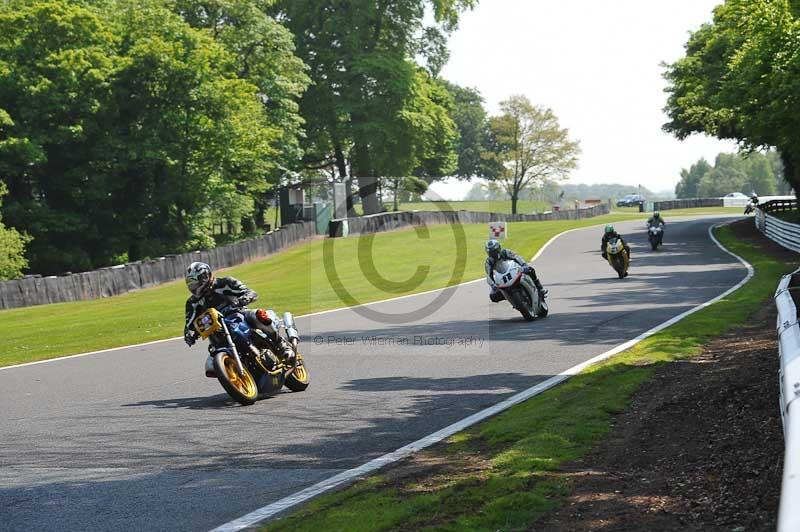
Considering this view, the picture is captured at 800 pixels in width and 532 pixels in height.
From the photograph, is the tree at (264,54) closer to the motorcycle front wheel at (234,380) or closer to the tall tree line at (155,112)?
the tall tree line at (155,112)

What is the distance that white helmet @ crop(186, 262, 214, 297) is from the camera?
35.9 ft

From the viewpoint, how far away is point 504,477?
22.0 ft

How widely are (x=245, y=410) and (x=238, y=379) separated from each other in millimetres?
415

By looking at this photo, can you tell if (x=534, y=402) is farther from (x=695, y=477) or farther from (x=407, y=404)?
(x=695, y=477)

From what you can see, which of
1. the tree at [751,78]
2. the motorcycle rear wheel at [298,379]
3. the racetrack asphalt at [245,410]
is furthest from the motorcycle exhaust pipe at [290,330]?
the tree at [751,78]

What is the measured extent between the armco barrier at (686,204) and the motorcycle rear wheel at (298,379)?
84.3 m

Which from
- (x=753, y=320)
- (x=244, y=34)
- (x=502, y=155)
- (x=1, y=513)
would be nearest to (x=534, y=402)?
(x=1, y=513)

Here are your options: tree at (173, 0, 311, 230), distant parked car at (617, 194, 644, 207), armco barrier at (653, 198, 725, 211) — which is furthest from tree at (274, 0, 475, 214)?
distant parked car at (617, 194, 644, 207)

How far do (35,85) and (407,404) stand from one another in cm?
3867

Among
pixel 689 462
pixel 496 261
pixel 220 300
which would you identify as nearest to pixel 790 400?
→ pixel 689 462

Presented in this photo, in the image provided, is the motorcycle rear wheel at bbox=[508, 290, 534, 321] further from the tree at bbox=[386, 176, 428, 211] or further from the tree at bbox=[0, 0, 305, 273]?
the tree at bbox=[386, 176, 428, 211]

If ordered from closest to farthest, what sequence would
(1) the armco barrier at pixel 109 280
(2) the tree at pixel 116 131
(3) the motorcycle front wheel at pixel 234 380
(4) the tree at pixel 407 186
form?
(3) the motorcycle front wheel at pixel 234 380 → (1) the armco barrier at pixel 109 280 → (2) the tree at pixel 116 131 → (4) the tree at pixel 407 186

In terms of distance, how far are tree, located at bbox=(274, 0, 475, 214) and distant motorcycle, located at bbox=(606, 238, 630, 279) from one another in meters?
33.1

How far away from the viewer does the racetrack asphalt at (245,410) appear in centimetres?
700
